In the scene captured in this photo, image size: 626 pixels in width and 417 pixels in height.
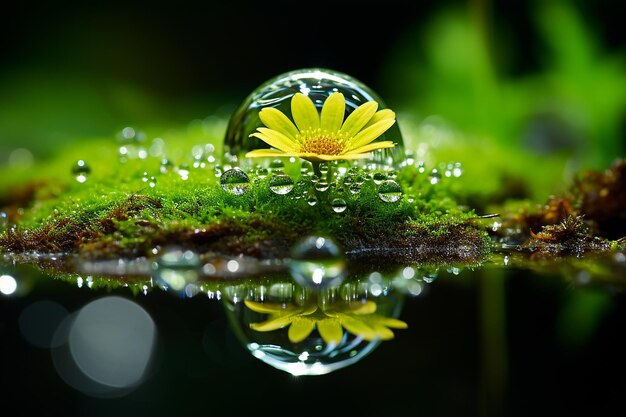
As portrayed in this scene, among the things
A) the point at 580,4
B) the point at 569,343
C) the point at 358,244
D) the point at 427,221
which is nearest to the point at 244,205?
the point at 358,244

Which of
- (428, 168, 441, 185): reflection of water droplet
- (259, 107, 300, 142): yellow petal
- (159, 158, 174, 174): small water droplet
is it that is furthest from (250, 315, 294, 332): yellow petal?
(159, 158, 174, 174): small water droplet

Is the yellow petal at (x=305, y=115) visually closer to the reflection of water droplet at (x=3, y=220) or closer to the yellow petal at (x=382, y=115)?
the yellow petal at (x=382, y=115)

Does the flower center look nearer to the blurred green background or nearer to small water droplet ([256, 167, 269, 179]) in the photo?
small water droplet ([256, 167, 269, 179])

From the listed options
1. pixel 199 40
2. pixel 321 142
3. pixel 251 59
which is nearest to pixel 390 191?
pixel 321 142

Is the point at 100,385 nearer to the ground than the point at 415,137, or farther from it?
nearer to the ground

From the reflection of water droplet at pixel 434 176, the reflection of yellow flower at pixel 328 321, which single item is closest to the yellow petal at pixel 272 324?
the reflection of yellow flower at pixel 328 321

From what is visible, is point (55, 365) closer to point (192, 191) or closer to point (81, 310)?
point (81, 310)
